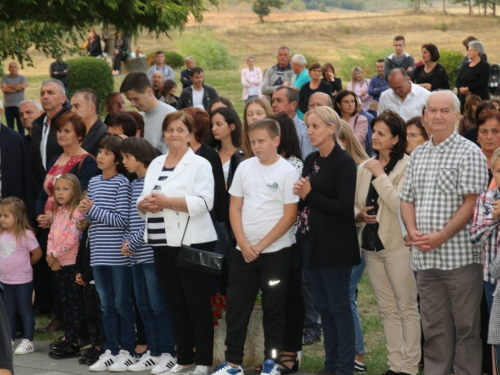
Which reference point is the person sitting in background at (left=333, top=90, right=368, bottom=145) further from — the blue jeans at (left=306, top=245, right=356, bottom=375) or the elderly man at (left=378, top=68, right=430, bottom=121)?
the blue jeans at (left=306, top=245, right=356, bottom=375)

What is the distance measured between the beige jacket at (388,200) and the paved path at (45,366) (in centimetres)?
170

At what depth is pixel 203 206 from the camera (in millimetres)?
6996

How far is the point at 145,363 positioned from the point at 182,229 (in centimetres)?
135

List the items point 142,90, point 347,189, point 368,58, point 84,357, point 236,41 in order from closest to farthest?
point 347,189 → point 84,357 → point 142,90 → point 368,58 → point 236,41

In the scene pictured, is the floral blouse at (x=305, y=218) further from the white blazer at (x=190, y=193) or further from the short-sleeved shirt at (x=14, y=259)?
the short-sleeved shirt at (x=14, y=259)

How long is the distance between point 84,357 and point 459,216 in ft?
12.1

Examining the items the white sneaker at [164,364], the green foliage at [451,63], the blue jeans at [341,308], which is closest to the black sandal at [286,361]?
the blue jeans at [341,308]

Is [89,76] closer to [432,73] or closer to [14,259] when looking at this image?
[432,73]

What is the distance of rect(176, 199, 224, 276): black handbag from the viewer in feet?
22.2

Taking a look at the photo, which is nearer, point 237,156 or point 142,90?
point 237,156

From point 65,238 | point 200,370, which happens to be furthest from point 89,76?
point 200,370

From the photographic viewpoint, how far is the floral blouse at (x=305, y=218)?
673cm

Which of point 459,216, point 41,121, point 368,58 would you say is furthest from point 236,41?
point 459,216

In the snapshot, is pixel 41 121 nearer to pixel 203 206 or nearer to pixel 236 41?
pixel 203 206
